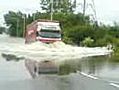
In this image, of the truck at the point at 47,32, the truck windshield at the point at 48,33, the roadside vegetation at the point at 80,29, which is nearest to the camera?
the truck at the point at 47,32

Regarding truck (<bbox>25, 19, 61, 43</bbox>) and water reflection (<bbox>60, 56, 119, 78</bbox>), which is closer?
water reflection (<bbox>60, 56, 119, 78</bbox>)

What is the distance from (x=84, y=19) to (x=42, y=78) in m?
72.9

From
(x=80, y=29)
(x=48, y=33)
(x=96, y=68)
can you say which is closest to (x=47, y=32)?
(x=48, y=33)

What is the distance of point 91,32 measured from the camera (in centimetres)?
6775

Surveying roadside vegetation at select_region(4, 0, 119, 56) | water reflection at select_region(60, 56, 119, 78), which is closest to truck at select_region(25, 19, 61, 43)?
roadside vegetation at select_region(4, 0, 119, 56)

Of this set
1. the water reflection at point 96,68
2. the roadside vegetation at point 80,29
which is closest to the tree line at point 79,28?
the roadside vegetation at point 80,29

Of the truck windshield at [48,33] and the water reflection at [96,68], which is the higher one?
the water reflection at [96,68]

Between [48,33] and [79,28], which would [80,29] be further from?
[48,33]

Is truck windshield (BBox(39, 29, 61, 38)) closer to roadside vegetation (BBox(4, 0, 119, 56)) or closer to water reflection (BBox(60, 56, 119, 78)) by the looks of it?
roadside vegetation (BBox(4, 0, 119, 56))

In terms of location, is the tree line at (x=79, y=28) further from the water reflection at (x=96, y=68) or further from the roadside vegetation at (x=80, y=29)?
the water reflection at (x=96, y=68)

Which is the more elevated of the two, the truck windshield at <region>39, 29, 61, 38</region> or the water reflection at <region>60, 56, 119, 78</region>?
the water reflection at <region>60, 56, 119, 78</region>

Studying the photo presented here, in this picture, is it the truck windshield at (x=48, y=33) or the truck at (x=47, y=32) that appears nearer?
the truck at (x=47, y=32)

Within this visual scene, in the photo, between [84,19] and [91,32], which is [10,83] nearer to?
[91,32]

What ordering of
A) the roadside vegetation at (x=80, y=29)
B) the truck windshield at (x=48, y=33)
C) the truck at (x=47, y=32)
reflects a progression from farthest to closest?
1. the roadside vegetation at (x=80, y=29)
2. the truck windshield at (x=48, y=33)
3. the truck at (x=47, y=32)
